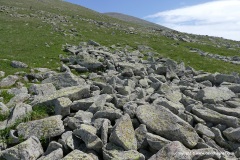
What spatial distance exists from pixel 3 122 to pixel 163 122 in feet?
22.8

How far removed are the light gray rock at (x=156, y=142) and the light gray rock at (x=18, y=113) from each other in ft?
18.9

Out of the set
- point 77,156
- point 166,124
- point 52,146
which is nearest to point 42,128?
point 52,146

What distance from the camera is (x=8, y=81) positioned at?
2025 centimetres

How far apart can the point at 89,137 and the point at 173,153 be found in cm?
310

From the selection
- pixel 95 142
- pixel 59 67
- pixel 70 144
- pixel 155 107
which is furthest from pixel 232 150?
pixel 59 67

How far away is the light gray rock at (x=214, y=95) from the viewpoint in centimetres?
1608

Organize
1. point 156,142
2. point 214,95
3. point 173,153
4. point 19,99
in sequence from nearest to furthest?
point 173,153 → point 156,142 → point 19,99 → point 214,95

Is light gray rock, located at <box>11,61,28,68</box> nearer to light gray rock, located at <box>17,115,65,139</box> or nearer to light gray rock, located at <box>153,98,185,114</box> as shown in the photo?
light gray rock, located at <box>17,115,65,139</box>

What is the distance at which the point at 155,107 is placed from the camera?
13430mm

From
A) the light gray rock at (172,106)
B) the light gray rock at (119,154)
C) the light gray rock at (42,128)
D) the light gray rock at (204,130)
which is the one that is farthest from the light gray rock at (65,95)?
the light gray rock at (204,130)

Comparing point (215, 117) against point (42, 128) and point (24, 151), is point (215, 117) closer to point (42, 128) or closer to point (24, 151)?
point (42, 128)

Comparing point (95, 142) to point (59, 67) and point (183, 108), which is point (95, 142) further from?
point (59, 67)

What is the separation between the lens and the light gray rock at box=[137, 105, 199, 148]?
11.8m

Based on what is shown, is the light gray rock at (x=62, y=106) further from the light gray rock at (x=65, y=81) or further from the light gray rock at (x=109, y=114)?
the light gray rock at (x=65, y=81)
